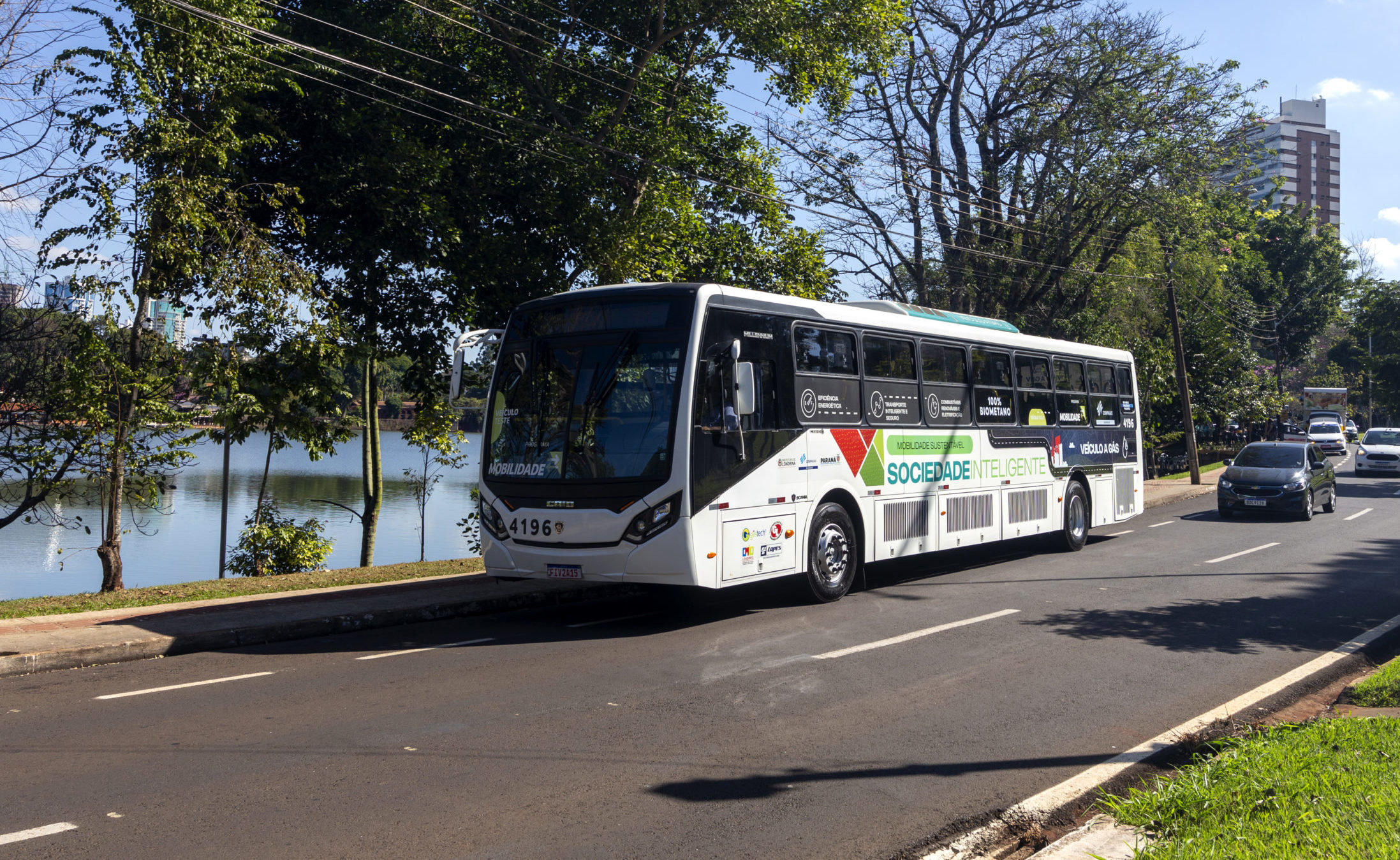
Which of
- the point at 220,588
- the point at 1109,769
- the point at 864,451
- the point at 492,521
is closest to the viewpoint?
the point at 1109,769

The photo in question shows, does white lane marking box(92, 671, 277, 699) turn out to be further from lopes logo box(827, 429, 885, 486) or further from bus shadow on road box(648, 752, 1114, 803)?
lopes logo box(827, 429, 885, 486)

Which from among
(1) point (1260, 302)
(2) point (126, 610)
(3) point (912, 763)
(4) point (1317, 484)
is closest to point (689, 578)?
(3) point (912, 763)

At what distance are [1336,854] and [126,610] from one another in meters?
10.8

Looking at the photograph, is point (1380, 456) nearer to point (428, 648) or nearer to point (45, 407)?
point (428, 648)

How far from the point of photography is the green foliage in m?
17.3

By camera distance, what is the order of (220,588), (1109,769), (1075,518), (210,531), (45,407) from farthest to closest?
(210,531)
(1075,518)
(45,407)
(220,588)
(1109,769)

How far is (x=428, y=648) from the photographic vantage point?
9398mm

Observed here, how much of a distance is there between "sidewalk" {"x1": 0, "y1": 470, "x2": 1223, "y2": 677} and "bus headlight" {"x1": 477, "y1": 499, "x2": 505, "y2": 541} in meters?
0.99

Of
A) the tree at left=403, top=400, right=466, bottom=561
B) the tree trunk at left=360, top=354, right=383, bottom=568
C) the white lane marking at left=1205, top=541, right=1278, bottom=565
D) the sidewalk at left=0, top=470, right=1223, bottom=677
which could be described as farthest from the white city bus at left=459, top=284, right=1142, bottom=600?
the tree trunk at left=360, top=354, right=383, bottom=568

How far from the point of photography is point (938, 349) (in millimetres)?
A: 14344

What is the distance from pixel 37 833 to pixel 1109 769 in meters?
5.44

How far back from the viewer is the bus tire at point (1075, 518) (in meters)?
17.4

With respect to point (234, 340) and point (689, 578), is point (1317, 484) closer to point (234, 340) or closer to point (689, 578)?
point (689, 578)

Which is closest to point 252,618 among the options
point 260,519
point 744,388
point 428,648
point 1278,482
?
point 428,648
